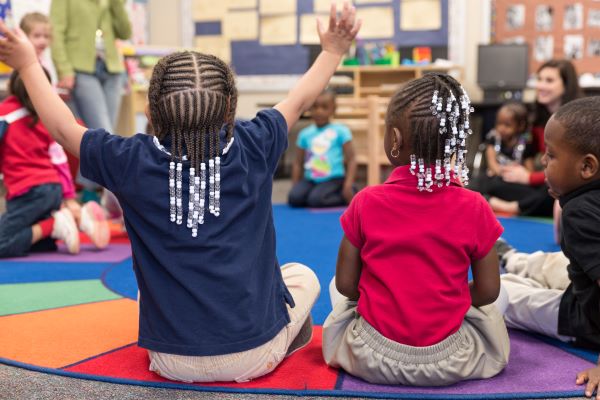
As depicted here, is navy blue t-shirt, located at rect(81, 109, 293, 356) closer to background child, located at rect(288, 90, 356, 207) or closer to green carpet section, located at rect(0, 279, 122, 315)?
green carpet section, located at rect(0, 279, 122, 315)

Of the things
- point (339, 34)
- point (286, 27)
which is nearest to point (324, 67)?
point (339, 34)

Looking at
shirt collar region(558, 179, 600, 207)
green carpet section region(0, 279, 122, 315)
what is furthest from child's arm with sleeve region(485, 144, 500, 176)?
shirt collar region(558, 179, 600, 207)

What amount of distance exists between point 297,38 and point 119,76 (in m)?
3.20

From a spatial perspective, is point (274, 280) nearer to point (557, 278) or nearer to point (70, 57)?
point (557, 278)

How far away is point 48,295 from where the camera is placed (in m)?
2.60

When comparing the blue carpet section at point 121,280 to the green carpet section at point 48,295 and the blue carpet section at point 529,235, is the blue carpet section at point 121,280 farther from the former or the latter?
the blue carpet section at point 529,235

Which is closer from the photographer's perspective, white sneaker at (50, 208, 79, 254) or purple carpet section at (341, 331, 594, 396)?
purple carpet section at (341, 331, 594, 396)

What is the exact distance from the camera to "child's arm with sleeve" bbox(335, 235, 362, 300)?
175 cm

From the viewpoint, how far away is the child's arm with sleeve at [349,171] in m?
4.94

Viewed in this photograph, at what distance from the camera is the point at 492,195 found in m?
4.73

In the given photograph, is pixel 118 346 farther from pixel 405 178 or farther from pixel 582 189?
pixel 582 189

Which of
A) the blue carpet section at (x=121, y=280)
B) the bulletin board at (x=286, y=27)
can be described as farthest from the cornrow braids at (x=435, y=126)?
the bulletin board at (x=286, y=27)

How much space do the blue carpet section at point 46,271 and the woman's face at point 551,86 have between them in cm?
261

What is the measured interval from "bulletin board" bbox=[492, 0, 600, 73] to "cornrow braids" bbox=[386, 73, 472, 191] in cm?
568
